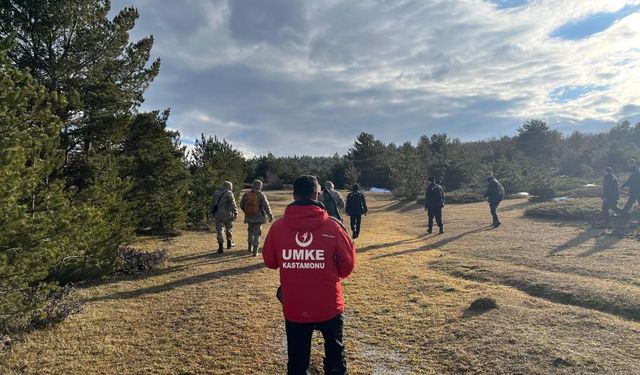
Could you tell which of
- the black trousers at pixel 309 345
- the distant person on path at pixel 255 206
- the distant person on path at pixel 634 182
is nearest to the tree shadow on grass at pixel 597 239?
the distant person on path at pixel 634 182

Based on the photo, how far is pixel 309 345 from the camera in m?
3.59

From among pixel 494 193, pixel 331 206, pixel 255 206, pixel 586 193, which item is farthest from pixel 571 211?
pixel 255 206

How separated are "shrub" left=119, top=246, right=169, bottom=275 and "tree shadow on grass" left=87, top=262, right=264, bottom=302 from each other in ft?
5.01

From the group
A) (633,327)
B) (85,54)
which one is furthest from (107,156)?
(633,327)

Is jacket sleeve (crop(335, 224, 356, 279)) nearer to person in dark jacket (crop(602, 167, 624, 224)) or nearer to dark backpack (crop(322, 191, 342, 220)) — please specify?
dark backpack (crop(322, 191, 342, 220))

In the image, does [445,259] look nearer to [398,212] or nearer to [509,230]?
[509,230]

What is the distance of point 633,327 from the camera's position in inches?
217

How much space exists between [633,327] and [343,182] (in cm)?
4970

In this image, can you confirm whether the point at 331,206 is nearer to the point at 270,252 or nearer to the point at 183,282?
the point at 183,282

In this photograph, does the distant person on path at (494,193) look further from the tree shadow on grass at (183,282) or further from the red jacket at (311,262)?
the red jacket at (311,262)

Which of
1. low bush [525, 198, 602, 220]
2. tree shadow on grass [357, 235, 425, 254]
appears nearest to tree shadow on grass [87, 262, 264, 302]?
tree shadow on grass [357, 235, 425, 254]

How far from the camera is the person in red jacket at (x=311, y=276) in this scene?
3.52 metres

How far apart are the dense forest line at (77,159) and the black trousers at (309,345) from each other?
3623 millimetres

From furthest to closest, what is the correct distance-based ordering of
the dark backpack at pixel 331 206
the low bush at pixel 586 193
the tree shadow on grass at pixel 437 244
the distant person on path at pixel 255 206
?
the low bush at pixel 586 193
the tree shadow on grass at pixel 437 244
the dark backpack at pixel 331 206
the distant person on path at pixel 255 206
